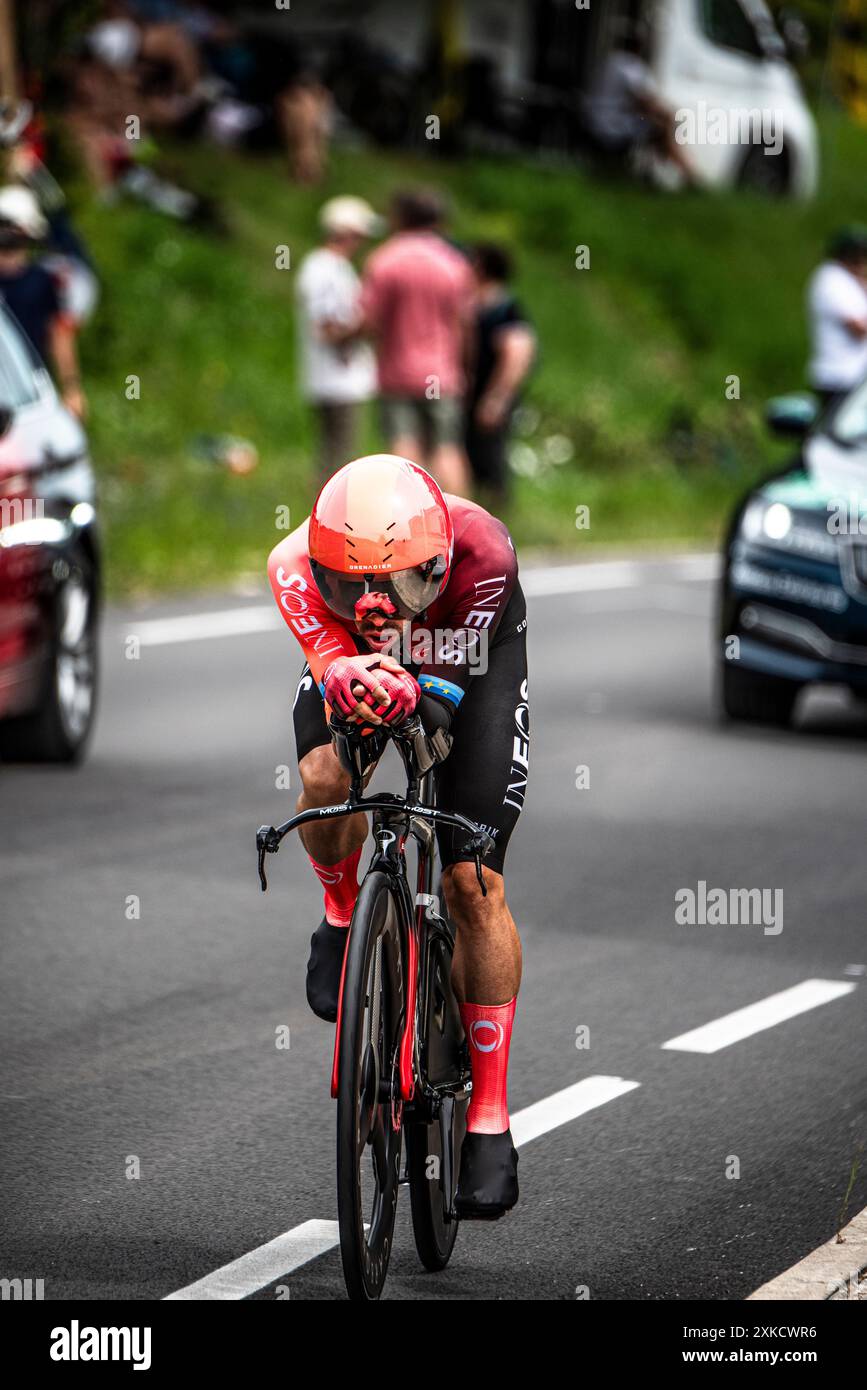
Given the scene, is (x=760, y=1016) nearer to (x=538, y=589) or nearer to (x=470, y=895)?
(x=470, y=895)

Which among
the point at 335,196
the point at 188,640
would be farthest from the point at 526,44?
the point at 188,640

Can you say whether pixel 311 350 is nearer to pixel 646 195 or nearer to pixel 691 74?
pixel 691 74

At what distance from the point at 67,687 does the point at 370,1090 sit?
638 cm

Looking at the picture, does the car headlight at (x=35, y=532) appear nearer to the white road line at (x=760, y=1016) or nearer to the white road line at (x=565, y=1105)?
the white road line at (x=760, y=1016)

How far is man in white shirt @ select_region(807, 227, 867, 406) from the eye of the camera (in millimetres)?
17719

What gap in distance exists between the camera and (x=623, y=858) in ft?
31.3

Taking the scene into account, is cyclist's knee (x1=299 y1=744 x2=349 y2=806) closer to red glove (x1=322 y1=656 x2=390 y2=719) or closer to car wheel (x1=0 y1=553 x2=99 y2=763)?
red glove (x1=322 y1=656 x2=390 y2=719)

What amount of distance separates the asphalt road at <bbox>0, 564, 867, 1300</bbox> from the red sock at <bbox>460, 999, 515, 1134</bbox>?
0.97ft

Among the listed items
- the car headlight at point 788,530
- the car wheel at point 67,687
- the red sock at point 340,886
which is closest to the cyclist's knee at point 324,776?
the red sock at point 340,886

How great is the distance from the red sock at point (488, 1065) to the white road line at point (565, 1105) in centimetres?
87

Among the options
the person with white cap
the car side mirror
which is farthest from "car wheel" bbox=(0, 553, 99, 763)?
the car side mirror

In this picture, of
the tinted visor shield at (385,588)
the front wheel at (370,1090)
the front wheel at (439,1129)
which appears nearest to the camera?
the front wheel at (370,1090)

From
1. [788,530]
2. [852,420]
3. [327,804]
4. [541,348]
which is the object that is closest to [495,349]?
[852,420]

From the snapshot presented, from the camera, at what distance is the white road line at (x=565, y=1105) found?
6250mm
